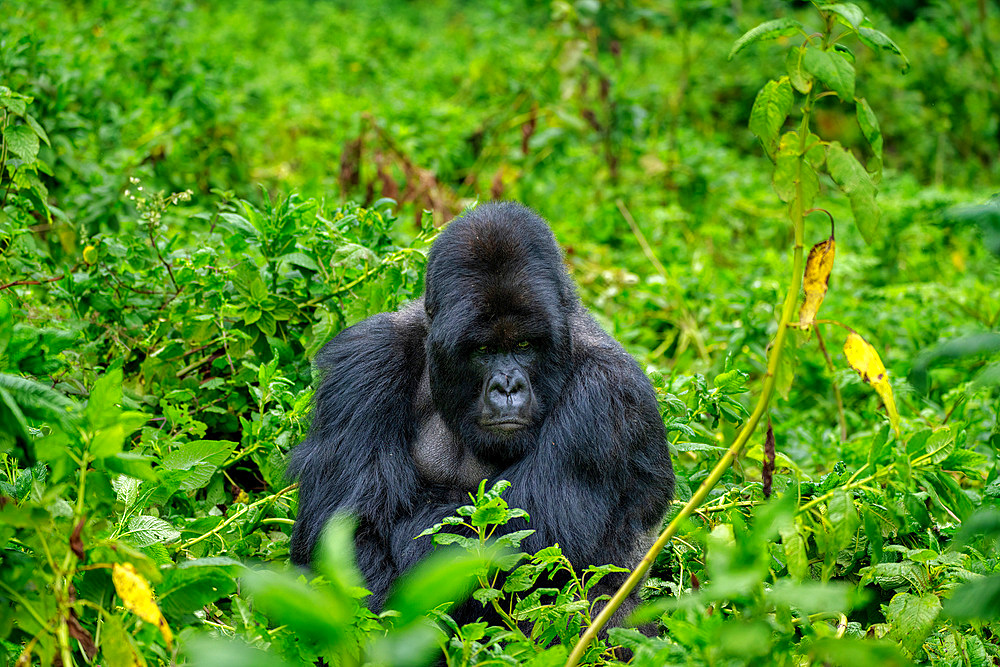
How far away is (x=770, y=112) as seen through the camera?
2244mm

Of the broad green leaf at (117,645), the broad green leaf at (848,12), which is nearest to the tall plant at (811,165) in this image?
the broad green leaf at (848,12)

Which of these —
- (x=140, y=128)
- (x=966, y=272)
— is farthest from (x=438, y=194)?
(x=966, y=272)

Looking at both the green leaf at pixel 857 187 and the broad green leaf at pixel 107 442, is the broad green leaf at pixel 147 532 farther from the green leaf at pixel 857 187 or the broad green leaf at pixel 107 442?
the green leaf at pixel 857 187

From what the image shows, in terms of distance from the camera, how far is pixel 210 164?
604cm

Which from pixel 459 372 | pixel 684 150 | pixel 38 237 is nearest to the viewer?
pixel 459 372

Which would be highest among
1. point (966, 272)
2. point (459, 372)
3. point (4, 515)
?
point (4, 515)

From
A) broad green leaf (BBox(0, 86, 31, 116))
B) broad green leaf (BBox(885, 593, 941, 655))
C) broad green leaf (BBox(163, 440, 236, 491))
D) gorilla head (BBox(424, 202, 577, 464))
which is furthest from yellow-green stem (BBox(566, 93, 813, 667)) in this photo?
broad green leaf (BBox(0, 86, 31, 116))

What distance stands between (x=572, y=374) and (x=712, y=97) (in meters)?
7.59

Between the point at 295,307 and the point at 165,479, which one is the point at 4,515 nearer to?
the point at 165,479

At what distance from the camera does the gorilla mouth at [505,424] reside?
272 cm

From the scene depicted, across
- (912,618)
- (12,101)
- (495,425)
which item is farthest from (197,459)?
(912,618)

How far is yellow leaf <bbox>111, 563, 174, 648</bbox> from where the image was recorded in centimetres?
163

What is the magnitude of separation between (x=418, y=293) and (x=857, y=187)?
6.04 feet

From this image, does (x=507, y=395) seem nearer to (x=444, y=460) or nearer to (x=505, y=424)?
(x=505, y=424)
